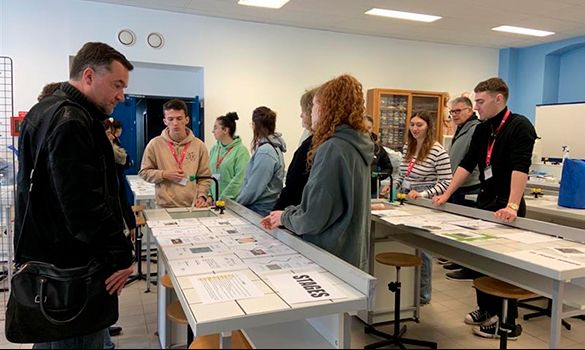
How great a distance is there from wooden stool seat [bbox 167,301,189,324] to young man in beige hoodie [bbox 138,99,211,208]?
0.96m

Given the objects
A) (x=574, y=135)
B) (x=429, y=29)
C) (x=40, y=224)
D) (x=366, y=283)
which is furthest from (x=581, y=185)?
(x=574, y=135)

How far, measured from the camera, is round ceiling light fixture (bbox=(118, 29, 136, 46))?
5086mm

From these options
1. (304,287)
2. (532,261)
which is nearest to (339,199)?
(304,287)

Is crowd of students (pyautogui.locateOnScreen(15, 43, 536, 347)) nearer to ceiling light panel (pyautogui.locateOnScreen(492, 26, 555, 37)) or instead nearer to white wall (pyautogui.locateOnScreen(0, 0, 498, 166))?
white wall (pyautogui.locateOnScreen(0, 0, 498, 166))

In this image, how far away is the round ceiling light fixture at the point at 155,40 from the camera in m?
5.24

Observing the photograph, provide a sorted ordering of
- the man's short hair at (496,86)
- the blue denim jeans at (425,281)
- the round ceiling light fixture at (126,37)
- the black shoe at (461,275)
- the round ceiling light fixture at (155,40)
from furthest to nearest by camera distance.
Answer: the round ceiling light fixture at (155,40)
the round ceiling light fixture at (126,37)
the black shoe at (461,275)
the blue denim jeans at (425,281)
the man's short hair at (496,86)

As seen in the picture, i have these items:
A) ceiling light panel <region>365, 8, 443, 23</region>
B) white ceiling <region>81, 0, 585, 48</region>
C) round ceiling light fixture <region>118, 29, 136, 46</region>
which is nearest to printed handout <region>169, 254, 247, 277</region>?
white ceiling <region>81, 0, 585, 48</region>

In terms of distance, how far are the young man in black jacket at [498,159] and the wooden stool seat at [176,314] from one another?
155 cm

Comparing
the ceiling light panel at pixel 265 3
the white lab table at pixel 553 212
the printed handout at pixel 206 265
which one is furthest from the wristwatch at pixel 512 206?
the ceiling light panel at pixel 265 3

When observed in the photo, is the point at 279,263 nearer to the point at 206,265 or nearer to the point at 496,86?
the point at 206,265

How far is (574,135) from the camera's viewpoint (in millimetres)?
6438

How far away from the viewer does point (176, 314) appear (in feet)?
7.02

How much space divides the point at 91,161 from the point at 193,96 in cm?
473

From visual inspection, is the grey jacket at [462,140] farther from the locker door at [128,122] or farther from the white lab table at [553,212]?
the locker door at [128,122]
